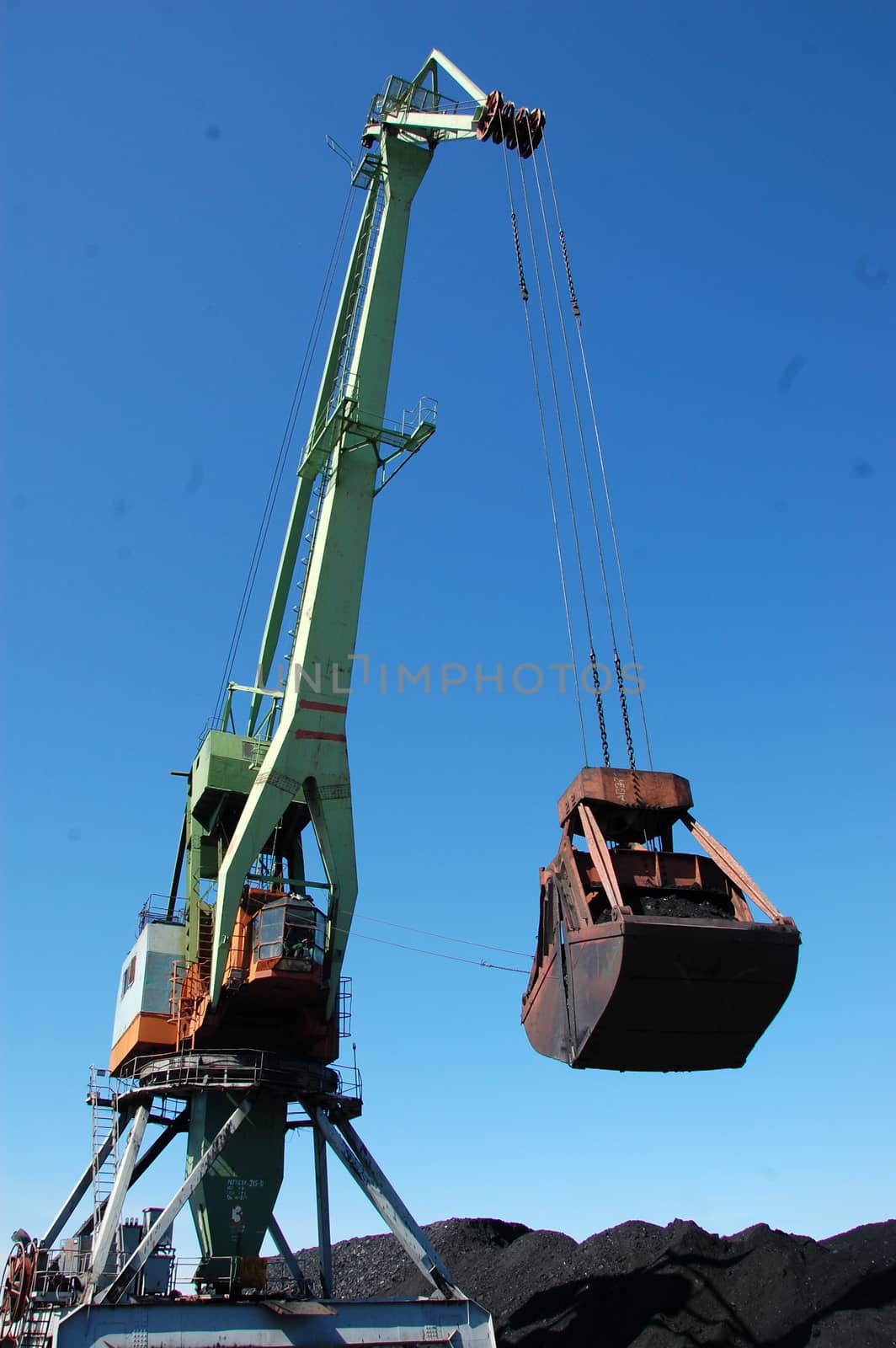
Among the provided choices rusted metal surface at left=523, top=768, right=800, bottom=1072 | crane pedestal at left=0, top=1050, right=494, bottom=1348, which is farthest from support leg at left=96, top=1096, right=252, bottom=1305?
rusted metal surface at left=523, top=768, right=800, bottom=1072

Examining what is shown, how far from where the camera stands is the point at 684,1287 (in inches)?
808

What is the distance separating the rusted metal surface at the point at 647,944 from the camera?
9656mm

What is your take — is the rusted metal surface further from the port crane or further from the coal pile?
the coal pile

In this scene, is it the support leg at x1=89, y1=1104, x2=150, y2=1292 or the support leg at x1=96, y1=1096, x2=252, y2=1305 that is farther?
the support leg at x1=89, y1=1104, x2=150, y2=1292

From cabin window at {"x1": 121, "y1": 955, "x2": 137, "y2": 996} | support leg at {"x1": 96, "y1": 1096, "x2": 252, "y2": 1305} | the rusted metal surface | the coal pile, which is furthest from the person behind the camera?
cabin window at {"x1": 121, "y1": 955, "x2": 137, "y2": 996}

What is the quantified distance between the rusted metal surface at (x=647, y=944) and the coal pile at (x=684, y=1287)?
9665 mm

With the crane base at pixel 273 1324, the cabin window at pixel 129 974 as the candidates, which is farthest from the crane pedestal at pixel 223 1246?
the cabin window at pixel 129 974

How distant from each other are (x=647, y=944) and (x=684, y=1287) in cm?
1480

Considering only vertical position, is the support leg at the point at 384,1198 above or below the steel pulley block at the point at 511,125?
below

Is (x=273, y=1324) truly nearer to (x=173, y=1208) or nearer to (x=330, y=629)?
(x=173, y=1208)

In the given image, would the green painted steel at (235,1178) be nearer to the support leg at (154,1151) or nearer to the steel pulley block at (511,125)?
the support leg at (154,1151)

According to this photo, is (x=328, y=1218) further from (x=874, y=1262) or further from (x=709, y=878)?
(x=709, y=878)

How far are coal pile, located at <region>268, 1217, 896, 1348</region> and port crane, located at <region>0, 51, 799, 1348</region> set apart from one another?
3.52 m

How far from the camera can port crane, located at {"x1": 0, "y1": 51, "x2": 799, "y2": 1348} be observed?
10.6 metres
